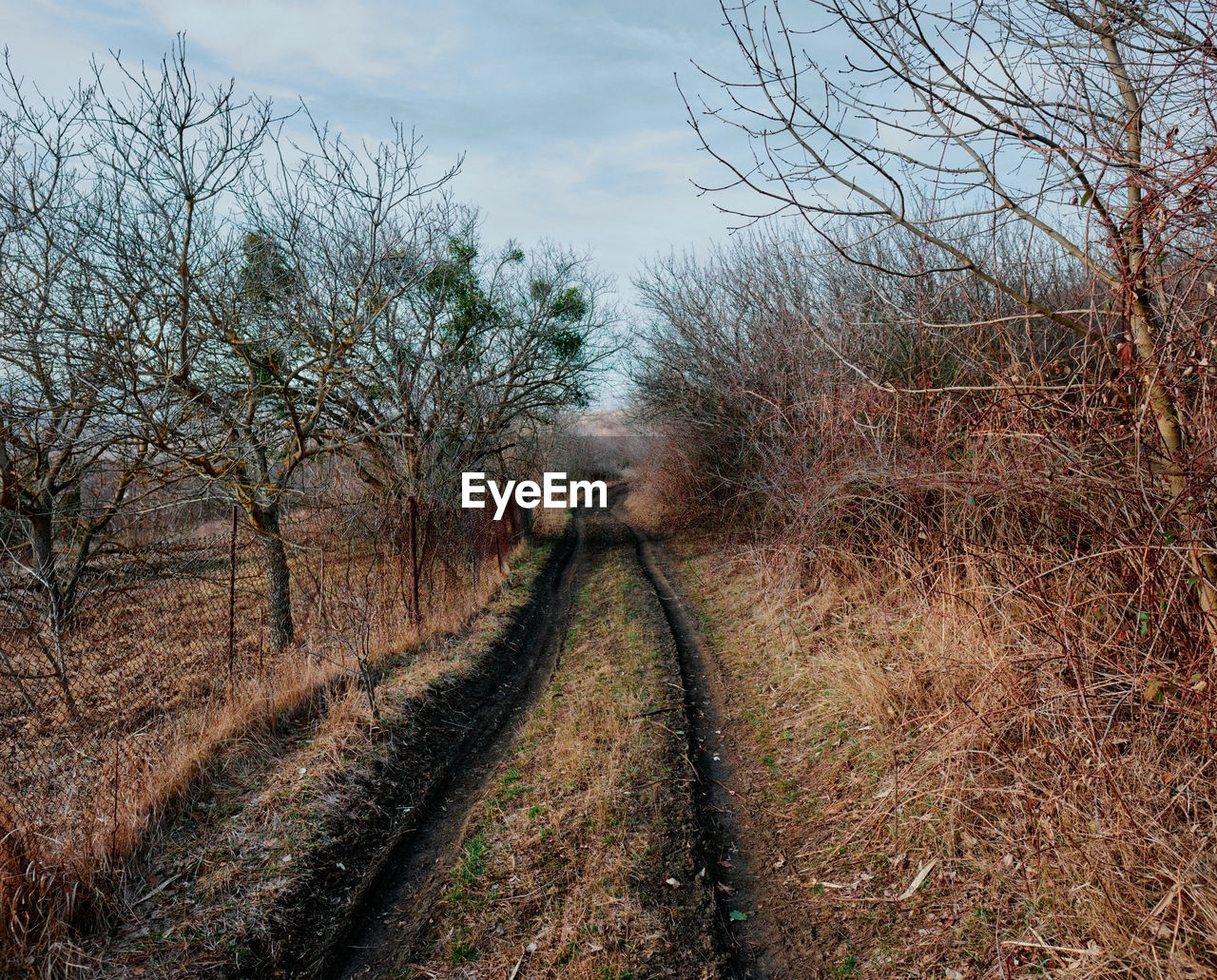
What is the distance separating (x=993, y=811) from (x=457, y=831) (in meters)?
3.21

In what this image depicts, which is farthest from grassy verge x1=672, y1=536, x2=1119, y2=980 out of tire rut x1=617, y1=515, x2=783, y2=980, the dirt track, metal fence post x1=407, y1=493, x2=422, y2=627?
metal fence post x1=407, y1=493, x2=422, y2=627

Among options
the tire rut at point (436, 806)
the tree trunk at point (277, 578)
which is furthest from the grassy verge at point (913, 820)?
the tree trunk at point (277, 578)

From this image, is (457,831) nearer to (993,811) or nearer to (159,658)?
(993,811)

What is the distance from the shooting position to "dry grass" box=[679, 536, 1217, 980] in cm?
274

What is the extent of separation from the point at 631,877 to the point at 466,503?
30.2 ft

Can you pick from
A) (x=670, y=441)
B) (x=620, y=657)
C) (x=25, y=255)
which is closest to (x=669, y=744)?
(x=620, y=657)

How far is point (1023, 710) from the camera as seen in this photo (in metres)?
3.72

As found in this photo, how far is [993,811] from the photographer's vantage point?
11.8 feet

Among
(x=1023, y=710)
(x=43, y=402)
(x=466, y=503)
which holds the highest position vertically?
(x=43, y=402)

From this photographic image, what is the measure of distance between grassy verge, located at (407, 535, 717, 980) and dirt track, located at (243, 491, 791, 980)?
0.12 meters

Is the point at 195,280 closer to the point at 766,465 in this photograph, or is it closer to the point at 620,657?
the point at 620,657

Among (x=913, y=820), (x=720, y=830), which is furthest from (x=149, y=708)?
(x=913, y=820)

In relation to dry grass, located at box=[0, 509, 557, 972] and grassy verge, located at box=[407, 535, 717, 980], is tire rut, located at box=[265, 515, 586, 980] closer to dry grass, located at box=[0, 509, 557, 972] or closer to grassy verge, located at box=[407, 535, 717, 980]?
grassy verge, located at box=[407, 535, 717, 980]

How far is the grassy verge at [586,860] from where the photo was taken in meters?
3.28
